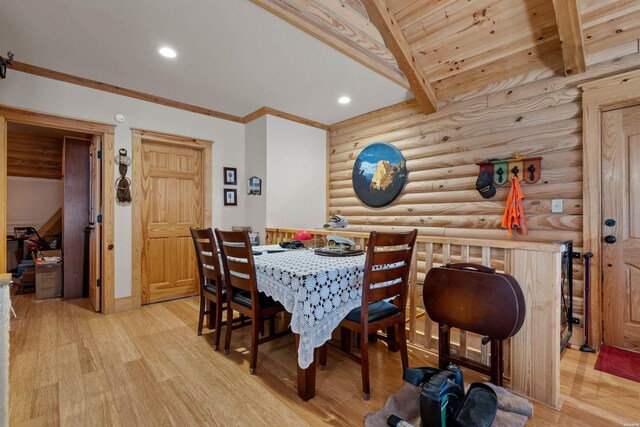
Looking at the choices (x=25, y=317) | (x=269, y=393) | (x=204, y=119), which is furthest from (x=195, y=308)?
(x=204, y=119)

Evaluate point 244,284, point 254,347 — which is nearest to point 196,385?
point 254,347

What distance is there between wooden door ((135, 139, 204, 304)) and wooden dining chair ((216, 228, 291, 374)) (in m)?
2.00

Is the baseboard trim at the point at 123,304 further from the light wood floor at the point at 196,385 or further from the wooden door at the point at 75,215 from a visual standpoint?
the wooden door at the point at 75,215

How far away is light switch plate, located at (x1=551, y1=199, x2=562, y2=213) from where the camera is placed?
8.60 feet

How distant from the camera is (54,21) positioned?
2.28 metres

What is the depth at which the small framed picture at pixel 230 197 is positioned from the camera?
14.1 feet

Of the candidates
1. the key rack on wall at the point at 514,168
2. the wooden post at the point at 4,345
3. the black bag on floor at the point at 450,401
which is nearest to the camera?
the wooden post at the point at 4,345

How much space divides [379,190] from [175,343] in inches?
117

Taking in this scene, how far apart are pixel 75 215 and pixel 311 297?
13.3ft

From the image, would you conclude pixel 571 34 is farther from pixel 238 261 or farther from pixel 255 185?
pixel 255 185

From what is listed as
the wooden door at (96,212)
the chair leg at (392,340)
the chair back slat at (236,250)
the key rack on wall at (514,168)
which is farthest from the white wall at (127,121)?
the key rack on wall at (514,168)

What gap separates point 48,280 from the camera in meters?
3.92

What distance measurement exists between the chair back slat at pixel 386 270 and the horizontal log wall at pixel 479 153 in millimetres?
575

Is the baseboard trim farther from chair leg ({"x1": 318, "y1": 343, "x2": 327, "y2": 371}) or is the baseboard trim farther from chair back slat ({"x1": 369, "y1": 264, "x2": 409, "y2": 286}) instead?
chair back slat ({"x1": 369, "y1": 264, "x2": 409, "y2": 286})
